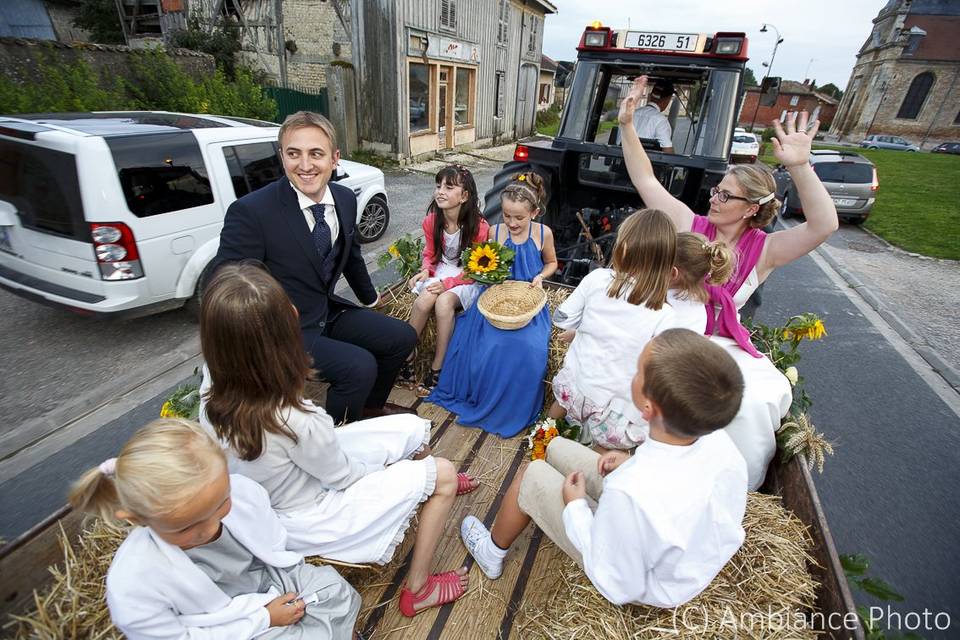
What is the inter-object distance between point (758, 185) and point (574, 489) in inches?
79.8

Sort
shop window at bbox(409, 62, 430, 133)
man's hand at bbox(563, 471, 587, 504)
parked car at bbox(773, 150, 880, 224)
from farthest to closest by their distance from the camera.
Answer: shop window at bbox(409, 62, 430, 133)
parked car at bbox(773, 150, 880, 224)
man's hand at bbox(563, 471, 587, 504)

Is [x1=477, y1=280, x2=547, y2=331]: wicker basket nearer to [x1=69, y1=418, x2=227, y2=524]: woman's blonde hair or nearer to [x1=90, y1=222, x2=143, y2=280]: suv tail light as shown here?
[x1=69, y1=418, x2=227, y2=524]: woman's blonde hair

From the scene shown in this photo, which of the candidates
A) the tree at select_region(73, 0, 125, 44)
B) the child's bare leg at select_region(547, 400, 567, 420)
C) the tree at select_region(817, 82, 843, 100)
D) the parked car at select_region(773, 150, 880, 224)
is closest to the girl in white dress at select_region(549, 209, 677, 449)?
the child's bare leg at select_region(547, 400, 567, 420)

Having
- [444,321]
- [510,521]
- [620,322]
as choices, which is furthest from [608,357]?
[444,321]

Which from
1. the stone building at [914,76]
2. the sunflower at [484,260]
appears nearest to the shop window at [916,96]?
the stone building at [914,76]

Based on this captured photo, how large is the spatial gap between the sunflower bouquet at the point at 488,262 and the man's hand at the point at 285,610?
84.3 inches

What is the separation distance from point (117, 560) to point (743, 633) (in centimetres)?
189

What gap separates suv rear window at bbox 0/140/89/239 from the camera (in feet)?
10.9

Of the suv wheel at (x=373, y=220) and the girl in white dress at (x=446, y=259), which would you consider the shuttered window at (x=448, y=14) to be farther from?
the girl in white dress at (x=446, y=259)

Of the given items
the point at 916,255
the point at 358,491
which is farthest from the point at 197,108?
the point at 916,255

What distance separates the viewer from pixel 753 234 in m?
2.69

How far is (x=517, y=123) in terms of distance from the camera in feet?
66.5

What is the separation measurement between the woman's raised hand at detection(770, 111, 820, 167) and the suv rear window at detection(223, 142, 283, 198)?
4465 mm

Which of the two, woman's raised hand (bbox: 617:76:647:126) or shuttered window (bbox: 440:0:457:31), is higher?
shuttered window (bbox: 440:0:457:31)
